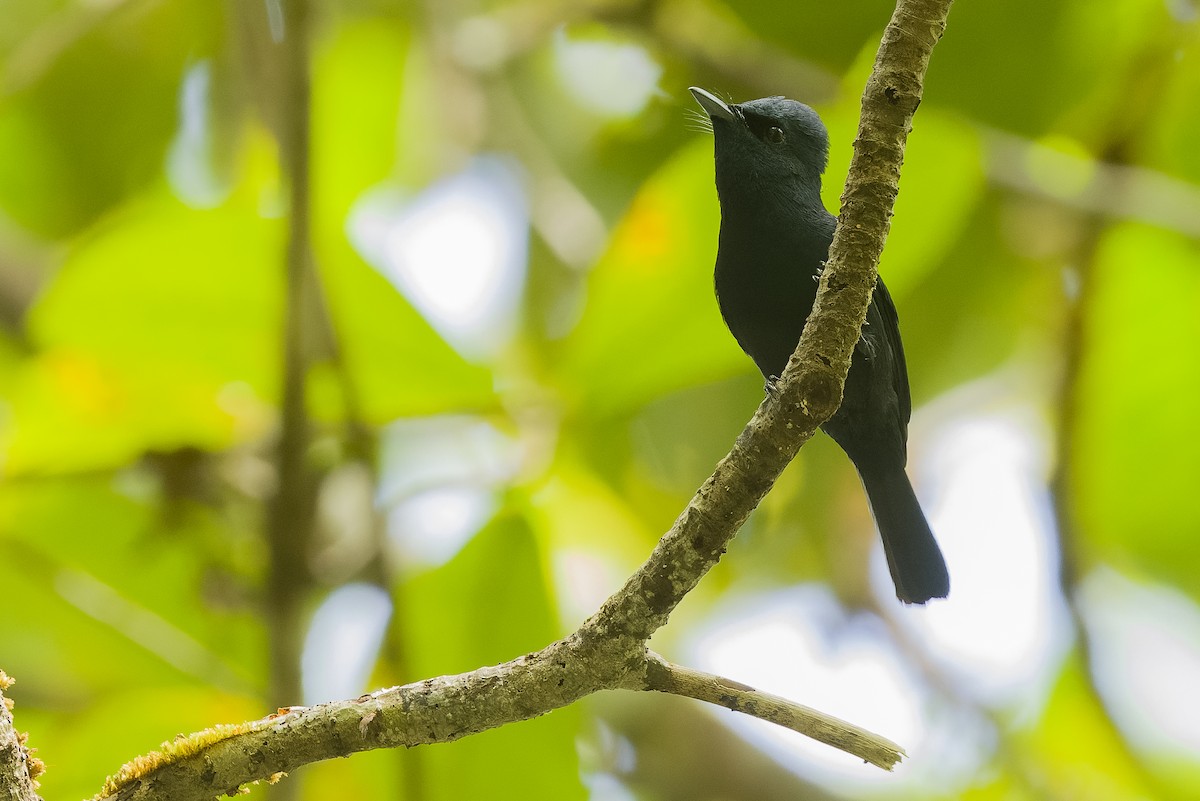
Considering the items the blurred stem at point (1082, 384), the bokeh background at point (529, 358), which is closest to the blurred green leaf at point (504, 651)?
the bokeh background at point (529, 358)

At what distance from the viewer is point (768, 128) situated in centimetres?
250

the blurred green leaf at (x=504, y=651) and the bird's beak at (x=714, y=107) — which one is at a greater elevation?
the bird's beak at (x=714, y=107)

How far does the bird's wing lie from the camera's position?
2.37 m

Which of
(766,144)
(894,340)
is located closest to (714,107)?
(766,144)

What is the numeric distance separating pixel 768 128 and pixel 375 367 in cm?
112

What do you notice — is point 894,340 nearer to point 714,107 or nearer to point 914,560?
point 914,560

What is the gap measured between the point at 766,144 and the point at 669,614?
1.19 m

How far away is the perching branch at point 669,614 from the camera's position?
1541 millimetres

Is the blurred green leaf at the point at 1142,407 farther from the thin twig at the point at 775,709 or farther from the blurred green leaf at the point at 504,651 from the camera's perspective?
the thin twig at the point at 775,709

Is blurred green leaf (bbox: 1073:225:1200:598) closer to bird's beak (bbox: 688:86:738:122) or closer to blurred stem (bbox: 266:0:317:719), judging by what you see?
bird's beak (bbox: 688:86:738:122)

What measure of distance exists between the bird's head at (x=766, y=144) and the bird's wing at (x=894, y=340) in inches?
10.7

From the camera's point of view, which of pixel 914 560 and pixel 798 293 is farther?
pixel 914 560

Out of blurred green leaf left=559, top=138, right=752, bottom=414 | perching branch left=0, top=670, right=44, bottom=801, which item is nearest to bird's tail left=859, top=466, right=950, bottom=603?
blurred green leaf left=559, top=138, right=752, bottom=414

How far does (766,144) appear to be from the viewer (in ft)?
8.06
